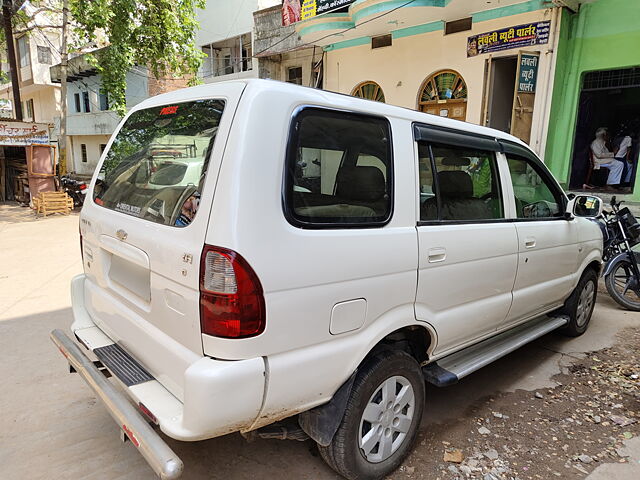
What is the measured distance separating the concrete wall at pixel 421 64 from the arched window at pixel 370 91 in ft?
0.43

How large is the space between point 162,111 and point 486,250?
214 cm

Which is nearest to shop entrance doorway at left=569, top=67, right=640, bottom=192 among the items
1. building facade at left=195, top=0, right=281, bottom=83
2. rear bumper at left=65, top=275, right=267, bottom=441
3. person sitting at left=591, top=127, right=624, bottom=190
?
person sitting at left=591, top=127, right=624, bottom=190

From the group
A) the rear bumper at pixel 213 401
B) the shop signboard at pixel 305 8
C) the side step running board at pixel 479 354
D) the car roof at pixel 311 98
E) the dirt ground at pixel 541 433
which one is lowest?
the dirt ground at pixel 541 433

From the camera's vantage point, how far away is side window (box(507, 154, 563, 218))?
316 cm

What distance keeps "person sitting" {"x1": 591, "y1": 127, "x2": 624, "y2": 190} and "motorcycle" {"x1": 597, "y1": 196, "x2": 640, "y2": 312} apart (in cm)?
354

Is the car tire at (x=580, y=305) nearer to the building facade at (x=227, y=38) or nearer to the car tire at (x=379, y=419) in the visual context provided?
the car tire at (x=379, y=419)

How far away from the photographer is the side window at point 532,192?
3.16 meters

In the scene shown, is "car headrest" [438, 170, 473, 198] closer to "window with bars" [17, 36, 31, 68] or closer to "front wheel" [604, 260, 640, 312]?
"front wheel" [604, 260, 640, 312]

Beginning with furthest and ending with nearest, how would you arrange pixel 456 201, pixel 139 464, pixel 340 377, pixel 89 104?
pixel 89 104 → pixel 456 201 → pixel 139 464 → pixel 340 377

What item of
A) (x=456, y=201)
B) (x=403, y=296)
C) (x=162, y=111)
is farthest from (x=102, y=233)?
(x=456, y=201)

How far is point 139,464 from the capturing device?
94.2 inches

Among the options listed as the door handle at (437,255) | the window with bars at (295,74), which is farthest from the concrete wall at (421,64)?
the door handle at (437,255)

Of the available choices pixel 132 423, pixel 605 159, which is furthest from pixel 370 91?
pixel 132 423

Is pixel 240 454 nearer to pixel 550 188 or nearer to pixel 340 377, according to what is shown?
pixel 340 377
